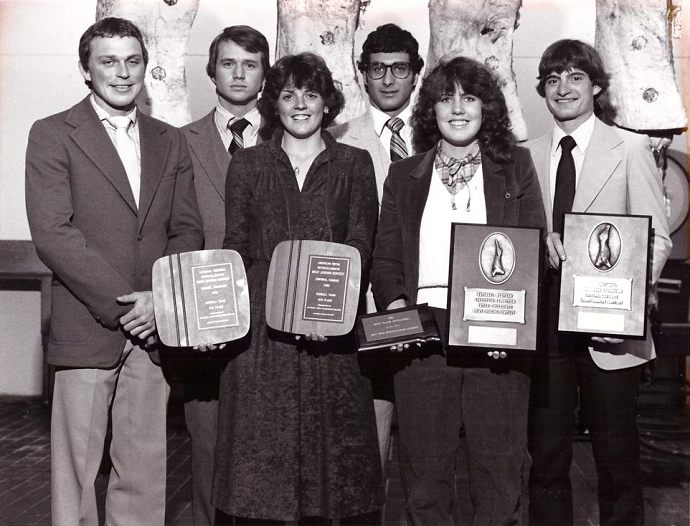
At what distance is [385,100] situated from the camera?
4.07m

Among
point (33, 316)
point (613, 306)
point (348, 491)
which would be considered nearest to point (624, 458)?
point (613, 306)

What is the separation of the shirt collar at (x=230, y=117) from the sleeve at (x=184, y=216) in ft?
1.10

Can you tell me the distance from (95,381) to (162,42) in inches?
71.1

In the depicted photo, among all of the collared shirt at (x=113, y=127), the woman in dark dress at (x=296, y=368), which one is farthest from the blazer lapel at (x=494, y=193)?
the collared shirt at (x=113, y=127)

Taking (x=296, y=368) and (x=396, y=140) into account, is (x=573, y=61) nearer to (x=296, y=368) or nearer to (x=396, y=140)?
(x=396, y=140)

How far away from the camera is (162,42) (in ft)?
13.8

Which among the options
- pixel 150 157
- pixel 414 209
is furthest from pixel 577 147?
pixel 150 157

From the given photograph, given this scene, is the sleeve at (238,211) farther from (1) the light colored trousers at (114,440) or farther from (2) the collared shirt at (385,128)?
(2) the collared shirt at (385,128)

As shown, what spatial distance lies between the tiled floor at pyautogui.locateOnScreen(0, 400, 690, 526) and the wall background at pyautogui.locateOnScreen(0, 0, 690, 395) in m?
2.00

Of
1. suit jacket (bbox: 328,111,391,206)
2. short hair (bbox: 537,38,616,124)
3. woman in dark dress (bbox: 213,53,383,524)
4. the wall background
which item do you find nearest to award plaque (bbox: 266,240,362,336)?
woman in dark dress (bbox: 213,53,383,524)

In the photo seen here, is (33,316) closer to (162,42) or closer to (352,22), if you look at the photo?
(162,42)

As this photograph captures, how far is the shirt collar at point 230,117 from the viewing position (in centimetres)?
396

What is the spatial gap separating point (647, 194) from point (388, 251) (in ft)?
3.73

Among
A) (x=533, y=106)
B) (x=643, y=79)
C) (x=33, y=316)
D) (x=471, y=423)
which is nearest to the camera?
(x=471, y=423)
